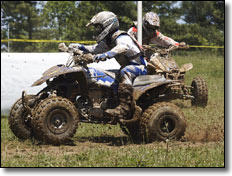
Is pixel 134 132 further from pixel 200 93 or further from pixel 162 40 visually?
pixel 200 93

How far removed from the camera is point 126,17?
35.8 meters

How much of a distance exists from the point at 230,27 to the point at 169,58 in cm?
414

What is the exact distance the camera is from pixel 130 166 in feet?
21.9

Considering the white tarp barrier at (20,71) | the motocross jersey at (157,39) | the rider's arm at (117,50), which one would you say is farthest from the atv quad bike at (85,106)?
the white tarp barrier at (20,71)

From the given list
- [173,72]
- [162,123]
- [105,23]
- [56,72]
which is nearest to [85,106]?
[56,72]

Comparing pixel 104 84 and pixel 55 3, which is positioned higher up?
pixel 55 3

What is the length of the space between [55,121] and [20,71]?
16.5ft

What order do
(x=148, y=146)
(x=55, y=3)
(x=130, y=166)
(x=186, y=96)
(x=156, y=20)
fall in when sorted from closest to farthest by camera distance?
(x=130, y=166)
(x=148, y=146)
(x=156, y=20)
(x=186, y=96)
(x=55, y=3)

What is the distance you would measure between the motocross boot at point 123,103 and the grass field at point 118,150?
0.51m

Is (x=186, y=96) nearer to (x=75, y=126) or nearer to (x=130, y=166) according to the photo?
(x=75, y=126)

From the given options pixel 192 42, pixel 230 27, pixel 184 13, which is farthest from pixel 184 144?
pixel 184 13

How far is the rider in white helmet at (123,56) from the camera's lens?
871 cm

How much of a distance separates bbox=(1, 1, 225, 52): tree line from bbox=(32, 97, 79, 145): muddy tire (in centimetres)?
2136

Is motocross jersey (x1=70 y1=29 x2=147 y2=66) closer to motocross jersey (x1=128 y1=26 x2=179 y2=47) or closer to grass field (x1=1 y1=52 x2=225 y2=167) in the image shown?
grass field (x1=1 y1=52 x2=225 y2=167)
